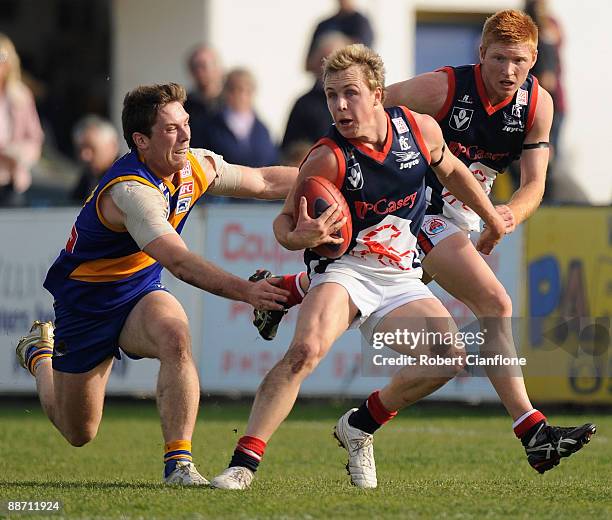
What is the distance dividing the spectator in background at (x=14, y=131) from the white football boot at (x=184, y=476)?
6.84m

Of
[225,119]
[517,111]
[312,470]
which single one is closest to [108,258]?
[312,470]

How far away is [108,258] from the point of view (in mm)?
7258

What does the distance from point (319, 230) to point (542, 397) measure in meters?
5.28

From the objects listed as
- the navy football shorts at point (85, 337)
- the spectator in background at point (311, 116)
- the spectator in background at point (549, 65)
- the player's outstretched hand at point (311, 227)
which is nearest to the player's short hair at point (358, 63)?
the player's outstretched hand at point (311, 227)

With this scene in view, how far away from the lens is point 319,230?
6.41 metres

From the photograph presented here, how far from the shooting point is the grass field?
6148 mm

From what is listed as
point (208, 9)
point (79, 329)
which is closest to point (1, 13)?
point (208, 9)

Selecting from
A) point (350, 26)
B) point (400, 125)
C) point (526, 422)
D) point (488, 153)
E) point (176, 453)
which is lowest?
point (176, 453)

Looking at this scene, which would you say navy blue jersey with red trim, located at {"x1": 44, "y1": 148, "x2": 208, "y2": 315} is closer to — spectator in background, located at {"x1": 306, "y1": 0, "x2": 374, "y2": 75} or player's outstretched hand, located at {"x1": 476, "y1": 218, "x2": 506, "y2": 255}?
player's outstretched hand, located at {"x1": 476, "y1": 218, "x2": 506, "y2": 255}

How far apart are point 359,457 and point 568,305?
4.33 meters

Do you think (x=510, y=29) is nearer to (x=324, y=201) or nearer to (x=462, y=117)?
(x=462, y=117)

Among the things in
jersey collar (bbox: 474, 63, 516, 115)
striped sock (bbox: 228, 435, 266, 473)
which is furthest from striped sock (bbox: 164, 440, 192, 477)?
jersey collar (bbox: 474, 63, 516, 115)

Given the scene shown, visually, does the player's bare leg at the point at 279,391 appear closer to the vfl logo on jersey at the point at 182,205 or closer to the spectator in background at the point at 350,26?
the vfl logo on jersey at the point at 182,205

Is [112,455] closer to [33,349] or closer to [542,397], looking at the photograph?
[33,349]
